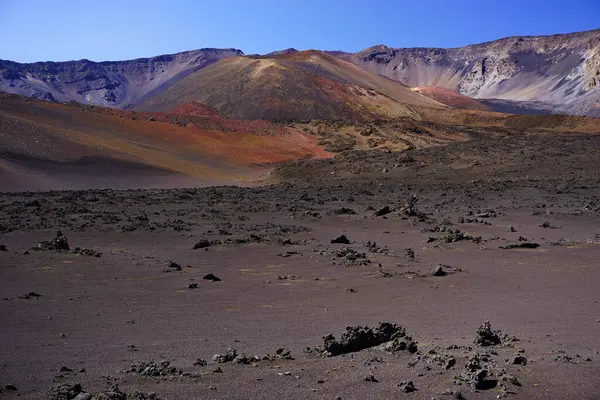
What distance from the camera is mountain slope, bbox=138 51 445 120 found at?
2970 inches

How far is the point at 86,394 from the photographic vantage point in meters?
4.07

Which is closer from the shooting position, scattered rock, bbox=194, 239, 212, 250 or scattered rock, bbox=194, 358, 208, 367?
scattered rock, bbox=194, 358, 208, 367

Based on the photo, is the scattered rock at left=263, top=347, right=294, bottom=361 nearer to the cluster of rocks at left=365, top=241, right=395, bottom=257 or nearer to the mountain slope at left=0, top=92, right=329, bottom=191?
the cluster of rocks at left=365, top=241, right=395, bottom=257

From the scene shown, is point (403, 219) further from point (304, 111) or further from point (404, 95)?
point (404, 95)

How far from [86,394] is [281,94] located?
75.2 m

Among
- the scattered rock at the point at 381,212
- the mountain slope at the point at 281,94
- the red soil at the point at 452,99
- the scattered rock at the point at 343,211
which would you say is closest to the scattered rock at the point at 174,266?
the scattered rock at the point at 381,212

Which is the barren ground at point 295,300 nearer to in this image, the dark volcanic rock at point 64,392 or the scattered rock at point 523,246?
the dark volcanic rock at point 64,392

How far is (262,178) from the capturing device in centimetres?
3631

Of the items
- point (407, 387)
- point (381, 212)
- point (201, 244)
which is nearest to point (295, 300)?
point (407, 387)

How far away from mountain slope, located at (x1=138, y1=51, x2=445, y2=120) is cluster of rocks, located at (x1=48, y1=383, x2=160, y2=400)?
6854cm

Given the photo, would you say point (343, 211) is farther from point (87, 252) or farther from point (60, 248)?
point (60, 248)

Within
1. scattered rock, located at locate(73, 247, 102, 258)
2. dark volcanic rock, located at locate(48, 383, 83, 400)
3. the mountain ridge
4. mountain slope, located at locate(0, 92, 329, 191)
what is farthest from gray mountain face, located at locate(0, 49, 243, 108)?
dark volcanic rock, located at locate(48, 383, 83, 400)

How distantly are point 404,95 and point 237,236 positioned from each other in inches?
3725

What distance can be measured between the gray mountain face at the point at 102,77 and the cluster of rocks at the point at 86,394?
145 meters
